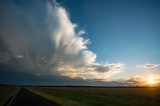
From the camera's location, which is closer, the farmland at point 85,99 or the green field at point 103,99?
the farmland at point 85,99

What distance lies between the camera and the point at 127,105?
34.9 m

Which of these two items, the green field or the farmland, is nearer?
the farmland

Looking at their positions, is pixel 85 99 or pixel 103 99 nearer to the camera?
pixel 85 99

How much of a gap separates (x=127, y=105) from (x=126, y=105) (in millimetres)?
152

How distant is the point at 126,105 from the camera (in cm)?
3497

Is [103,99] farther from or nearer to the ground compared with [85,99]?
farther from the ground
